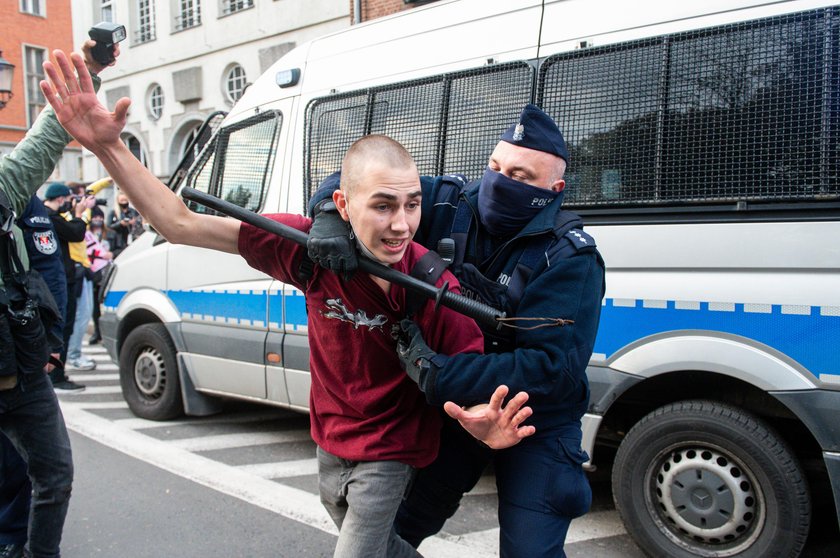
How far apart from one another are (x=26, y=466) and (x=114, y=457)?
6.29 ft

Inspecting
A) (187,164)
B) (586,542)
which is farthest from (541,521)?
(187,164)

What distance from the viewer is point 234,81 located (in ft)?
57.9

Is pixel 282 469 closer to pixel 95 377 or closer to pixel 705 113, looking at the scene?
pixel 705 113

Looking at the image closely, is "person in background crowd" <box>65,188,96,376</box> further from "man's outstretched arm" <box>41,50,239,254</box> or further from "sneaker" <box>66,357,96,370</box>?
"man's outstretched arm" <box>41,50,239,254</box>

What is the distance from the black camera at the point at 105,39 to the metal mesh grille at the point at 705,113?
1.98m

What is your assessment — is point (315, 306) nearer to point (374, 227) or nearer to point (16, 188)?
point (374, 227)

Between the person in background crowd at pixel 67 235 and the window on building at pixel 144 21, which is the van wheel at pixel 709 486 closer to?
the person in background crowd at pixel 67 235

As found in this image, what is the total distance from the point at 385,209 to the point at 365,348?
40 cm

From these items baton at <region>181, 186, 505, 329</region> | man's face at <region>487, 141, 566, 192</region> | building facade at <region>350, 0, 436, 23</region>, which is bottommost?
baton at <region>181, 186, 505, 329</region>

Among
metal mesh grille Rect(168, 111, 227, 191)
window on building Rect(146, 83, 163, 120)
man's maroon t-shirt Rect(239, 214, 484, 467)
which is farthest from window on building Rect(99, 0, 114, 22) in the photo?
man's maroon t-shirt Rect(239, 214, 484, 467)

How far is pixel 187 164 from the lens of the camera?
5641mm

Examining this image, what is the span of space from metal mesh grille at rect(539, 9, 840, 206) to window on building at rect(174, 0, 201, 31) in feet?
57.8

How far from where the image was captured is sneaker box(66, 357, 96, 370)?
319 inches

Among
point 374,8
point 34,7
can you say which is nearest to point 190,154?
point 374,8
